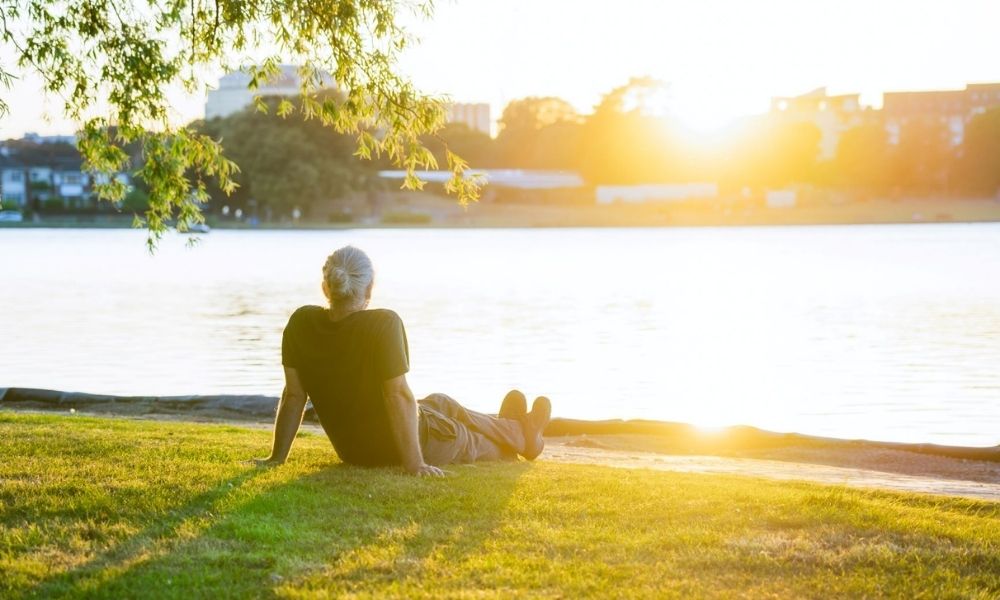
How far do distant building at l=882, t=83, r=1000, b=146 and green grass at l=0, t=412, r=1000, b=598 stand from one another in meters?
149

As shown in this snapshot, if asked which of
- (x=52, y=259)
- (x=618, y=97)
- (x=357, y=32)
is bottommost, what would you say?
(x=52, y=259)

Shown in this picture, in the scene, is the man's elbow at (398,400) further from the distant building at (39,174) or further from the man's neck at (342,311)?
the distant building at (39,174)

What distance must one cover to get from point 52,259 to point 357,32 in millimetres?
51665

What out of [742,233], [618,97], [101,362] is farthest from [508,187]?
[101,362]

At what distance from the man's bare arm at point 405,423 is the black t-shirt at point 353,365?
0.07 meters

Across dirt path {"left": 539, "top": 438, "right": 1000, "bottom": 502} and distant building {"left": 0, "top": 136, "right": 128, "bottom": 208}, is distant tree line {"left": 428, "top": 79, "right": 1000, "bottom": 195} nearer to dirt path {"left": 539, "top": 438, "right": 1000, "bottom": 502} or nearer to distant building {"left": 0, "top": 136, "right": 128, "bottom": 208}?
distant building {"left": 0, "top": 136, "right": 128, "bottom": 208}

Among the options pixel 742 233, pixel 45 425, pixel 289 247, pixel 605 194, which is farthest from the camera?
pixel 605 194

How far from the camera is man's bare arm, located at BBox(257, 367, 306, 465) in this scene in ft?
23.1

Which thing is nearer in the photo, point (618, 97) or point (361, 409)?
point (361, 409)

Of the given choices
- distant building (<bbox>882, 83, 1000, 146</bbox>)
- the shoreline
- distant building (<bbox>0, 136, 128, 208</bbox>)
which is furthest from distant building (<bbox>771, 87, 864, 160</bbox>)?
distant building (<bbox>0, 136, 128, 208</bbox>)

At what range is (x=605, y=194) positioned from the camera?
382 feet

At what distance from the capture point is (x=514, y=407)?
8078mm

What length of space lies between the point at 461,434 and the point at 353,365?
1.07m

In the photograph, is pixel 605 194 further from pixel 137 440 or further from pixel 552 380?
pixel 137 440
